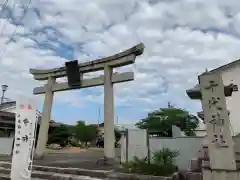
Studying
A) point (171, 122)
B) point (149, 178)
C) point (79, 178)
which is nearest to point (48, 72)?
point (79, 178)

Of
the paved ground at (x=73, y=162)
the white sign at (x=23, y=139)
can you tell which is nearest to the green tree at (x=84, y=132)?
the paved ground at (x=73, y=162)

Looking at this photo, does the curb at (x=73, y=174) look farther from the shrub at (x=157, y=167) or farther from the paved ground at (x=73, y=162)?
the paved ground at (x=73, y=162)

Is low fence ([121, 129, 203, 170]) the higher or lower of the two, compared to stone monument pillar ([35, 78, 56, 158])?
lower

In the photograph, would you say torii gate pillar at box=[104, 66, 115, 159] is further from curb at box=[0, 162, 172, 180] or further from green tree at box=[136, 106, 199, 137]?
green tree at box=[136, 106, 199, 137]

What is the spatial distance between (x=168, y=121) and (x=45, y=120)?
16.9 meters

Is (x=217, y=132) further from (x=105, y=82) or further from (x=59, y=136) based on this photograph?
(x=59, y=136)

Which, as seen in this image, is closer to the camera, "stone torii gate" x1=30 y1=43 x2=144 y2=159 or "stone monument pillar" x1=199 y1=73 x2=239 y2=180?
"stone monument pillar" x1=199 y1=73 x2=239 y2=180

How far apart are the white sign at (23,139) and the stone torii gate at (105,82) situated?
554 cm

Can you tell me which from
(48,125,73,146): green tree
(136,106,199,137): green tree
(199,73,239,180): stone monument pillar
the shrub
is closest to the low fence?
the shrub

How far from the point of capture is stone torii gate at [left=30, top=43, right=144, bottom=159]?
38.1ft

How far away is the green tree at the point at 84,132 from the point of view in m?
34.2

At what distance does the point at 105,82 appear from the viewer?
1243 cm

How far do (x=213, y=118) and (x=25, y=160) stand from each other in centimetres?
472

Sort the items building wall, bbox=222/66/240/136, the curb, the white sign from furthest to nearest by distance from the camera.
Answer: building wall, bbox=222/66/240/136 → the curb → the white sign
